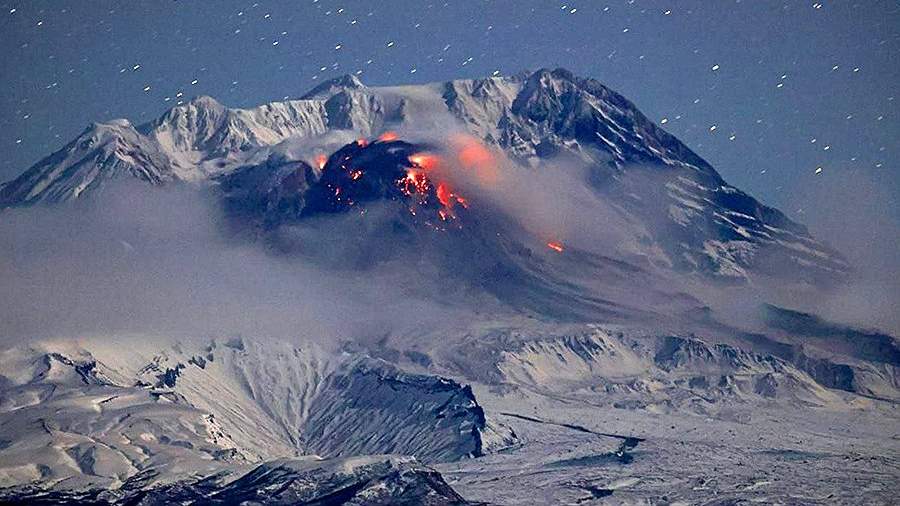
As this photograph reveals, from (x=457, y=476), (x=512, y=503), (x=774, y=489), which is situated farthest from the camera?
(x=457, y=476)

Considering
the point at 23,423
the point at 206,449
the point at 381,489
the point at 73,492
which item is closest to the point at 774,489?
the point at 381,489

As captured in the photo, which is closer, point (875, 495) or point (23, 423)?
point (875, 495)

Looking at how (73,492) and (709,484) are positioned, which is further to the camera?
(709,484)

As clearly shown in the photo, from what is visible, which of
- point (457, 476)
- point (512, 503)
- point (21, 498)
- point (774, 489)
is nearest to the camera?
point (21, 498)

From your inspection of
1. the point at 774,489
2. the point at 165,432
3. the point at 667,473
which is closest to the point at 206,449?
the point at 165,432

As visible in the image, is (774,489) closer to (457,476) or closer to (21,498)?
(457,476)

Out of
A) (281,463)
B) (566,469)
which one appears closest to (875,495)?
(566,469)

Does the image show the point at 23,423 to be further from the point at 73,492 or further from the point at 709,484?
the point at 709,484

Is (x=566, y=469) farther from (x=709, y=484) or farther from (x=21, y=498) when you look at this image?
(x=21, y=498)

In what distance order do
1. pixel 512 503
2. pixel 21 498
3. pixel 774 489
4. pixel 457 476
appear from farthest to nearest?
pixel 457 476 → pixel 774 489 → pixel 512 503 → pixel 21 498
